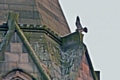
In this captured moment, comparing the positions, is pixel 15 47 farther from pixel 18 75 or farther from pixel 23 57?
pixel 18 75

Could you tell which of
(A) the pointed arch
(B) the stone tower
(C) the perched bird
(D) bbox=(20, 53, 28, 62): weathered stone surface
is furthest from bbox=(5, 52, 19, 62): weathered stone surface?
(C) the perched bird

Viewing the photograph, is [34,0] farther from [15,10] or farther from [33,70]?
[33,70]

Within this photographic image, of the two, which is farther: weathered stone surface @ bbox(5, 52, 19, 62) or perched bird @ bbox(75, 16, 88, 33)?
perched bird @ bbox(75, 16, 88, 33)

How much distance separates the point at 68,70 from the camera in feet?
90.5

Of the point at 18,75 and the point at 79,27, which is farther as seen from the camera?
the point at 79,27

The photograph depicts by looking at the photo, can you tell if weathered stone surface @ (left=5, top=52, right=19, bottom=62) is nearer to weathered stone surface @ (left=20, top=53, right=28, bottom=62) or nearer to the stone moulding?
weathered stone surface @ (left=20, top=53, right=28, bottom=62)

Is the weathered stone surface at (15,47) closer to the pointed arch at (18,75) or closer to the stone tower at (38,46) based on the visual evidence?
the stone tower at (38,46)

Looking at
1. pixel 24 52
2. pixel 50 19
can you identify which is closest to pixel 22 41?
pixel 24 52

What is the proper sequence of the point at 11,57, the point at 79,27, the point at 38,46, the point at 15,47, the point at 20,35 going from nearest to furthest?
the point at 11,57, the point at 15,47, the point at 20,35, the point at 38,46, the point at 79,27

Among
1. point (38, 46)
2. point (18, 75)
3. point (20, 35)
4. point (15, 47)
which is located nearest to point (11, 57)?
point (15, 47)

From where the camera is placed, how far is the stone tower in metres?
A: 26.6

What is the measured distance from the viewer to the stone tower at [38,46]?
2659 cm

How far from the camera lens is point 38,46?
27641 millimetres

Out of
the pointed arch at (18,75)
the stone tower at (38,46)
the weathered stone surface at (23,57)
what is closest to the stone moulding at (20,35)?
the stone tower at (38,46)
